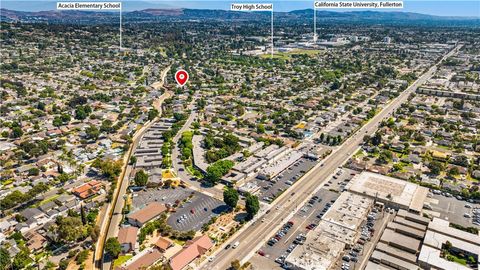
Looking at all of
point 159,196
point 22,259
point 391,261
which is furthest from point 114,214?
point 391,261

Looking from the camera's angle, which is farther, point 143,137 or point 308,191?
point 143,137

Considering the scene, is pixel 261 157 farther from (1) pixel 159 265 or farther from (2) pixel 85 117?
(2) pixel 85 117

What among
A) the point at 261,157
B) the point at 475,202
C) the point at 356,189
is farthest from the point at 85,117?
the point at 475,202

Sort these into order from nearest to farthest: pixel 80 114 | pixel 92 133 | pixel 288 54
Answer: pixel 92 133, pixel 80 114, pixel 288 54

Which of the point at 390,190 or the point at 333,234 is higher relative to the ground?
the point at 390,190

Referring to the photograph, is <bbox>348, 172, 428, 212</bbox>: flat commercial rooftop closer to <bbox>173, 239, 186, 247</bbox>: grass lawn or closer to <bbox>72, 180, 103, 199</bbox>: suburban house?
<bbox>173, 239, 186, 247</bbox>: grass lawn

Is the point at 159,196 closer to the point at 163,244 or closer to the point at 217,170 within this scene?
the point at 217,170

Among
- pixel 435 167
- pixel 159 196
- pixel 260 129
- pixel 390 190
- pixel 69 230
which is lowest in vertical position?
pixel 69 230

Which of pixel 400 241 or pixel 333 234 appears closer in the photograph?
pixel 400 241

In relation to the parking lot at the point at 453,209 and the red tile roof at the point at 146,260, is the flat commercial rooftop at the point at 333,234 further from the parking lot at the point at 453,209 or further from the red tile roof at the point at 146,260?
the red tile roof at the point at 146,260
